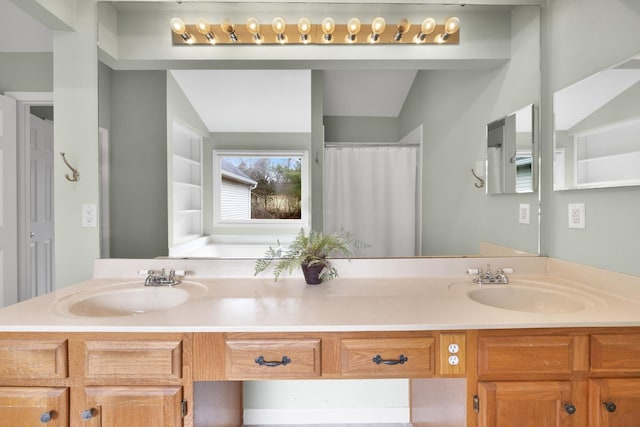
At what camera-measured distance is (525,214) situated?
168 cm

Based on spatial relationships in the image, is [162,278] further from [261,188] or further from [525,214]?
[525,214]

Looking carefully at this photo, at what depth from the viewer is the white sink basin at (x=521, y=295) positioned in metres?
1.38

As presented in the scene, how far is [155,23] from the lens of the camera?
1.62 meters

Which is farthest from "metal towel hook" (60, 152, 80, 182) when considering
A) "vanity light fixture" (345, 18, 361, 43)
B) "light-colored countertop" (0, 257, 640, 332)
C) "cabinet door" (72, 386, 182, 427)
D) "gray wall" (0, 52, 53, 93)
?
"vanity light fixture" (345, 18, 361, 43)

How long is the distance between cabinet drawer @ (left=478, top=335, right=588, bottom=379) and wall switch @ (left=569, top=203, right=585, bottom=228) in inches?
24.9

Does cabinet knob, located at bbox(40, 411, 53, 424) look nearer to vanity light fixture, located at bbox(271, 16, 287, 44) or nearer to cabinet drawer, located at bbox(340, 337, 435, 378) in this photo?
cabinet drawer, located at bbox(340, 337, 435, 378)

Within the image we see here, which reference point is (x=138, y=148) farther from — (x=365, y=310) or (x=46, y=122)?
(x=365, y=310)

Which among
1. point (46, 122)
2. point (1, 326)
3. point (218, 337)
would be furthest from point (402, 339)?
point (46, 122)

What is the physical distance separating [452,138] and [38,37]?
221 cm

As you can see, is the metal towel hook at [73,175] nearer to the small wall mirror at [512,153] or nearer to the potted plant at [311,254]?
the potted plant at [311,254]

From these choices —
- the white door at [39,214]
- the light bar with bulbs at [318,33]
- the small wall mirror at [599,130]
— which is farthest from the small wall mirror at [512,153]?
the white door at [39,214]

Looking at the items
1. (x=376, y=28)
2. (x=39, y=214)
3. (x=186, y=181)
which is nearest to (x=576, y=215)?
(x=376, y=28)

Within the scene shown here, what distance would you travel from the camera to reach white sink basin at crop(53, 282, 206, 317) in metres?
1.34

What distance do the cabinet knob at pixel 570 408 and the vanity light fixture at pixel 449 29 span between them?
62.0 inches
